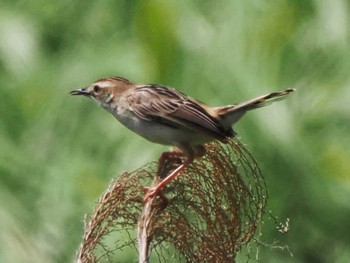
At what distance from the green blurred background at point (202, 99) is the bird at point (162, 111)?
0.66 meters

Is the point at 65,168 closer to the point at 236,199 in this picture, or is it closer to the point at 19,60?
the point at 19,60

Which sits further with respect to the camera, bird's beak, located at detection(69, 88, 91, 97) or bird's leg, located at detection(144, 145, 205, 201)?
bird's beak, located at detection(69, 88, 91, 97)

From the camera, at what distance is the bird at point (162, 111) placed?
Answer: 493cm

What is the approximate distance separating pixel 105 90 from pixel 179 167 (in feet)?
3.12

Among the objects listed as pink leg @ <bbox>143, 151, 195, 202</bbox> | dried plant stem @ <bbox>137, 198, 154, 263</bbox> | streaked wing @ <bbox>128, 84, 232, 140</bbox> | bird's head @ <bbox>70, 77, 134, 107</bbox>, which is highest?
bird's head @ <bbox>70, 77, 134, 107</bbox>

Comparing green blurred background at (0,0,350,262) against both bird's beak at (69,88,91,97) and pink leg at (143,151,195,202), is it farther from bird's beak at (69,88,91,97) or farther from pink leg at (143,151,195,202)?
pink leg at (143,151,195,202)

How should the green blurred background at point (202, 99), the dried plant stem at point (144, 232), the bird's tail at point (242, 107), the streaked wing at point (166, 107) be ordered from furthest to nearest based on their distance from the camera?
1. the green blurred background at point (202, 99)
2. the streaked wing at point (166, 107)
3. the bird's tail at point (242, 107)
4. the dried plant stem at point (144, 232)

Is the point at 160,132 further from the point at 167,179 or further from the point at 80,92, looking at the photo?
the point at 167,179

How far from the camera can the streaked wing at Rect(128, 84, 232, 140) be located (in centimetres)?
504

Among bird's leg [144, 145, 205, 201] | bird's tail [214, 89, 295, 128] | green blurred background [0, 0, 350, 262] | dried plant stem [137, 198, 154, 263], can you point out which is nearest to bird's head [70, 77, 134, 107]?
bird's tail [214, 89, 295, 128]

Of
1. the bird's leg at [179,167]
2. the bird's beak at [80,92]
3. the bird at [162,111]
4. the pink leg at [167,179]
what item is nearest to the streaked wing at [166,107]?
the bird at [162,111]

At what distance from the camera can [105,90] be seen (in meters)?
5.18

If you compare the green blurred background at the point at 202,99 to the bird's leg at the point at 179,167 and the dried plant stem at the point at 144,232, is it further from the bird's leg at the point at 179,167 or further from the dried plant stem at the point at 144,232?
the dried plant stem at the point at 144,232

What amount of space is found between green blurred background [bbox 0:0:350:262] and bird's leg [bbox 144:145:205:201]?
1184 mm
